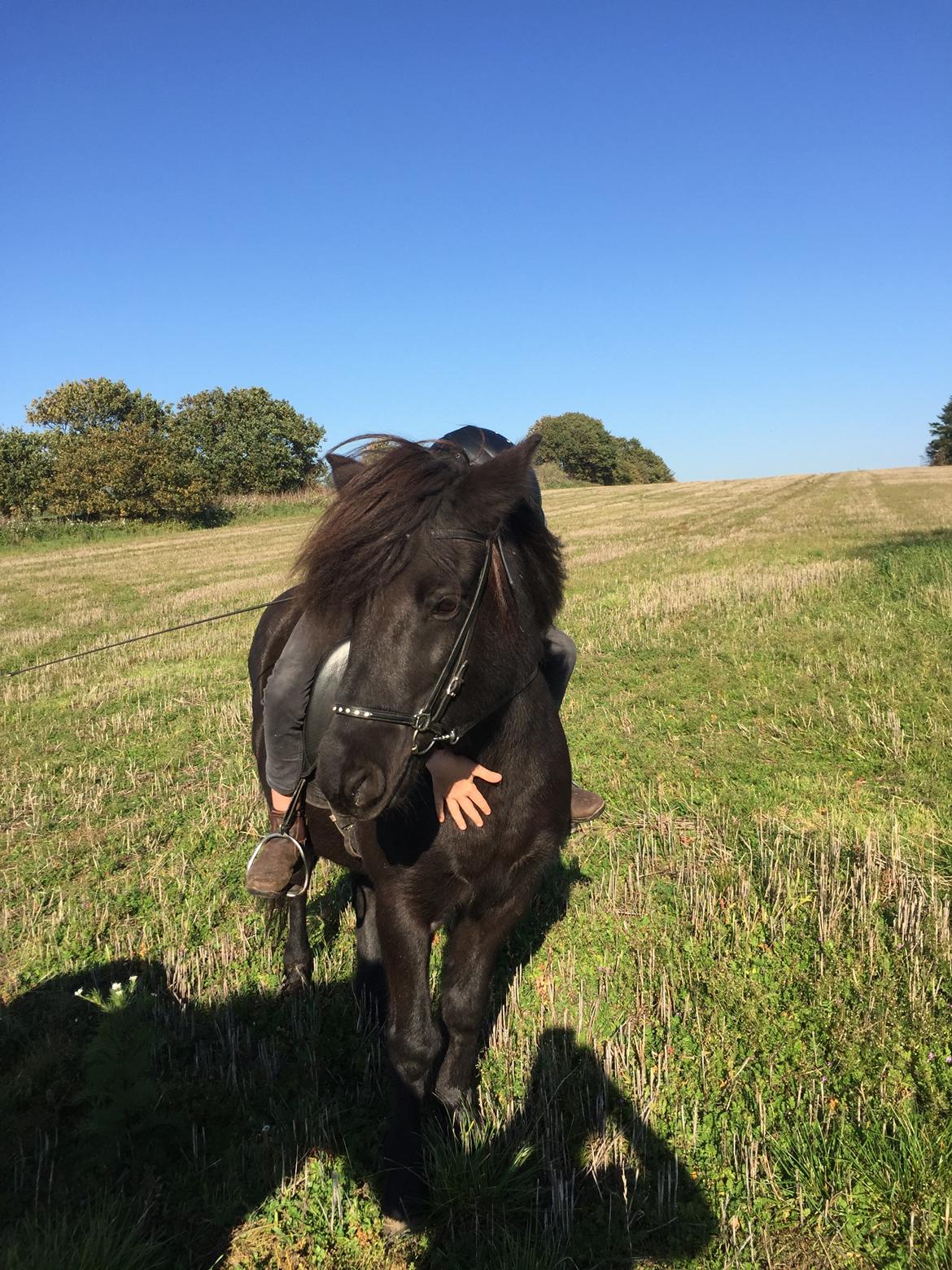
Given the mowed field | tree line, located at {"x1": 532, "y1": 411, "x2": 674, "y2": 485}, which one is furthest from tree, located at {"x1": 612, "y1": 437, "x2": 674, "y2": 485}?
the mowed field

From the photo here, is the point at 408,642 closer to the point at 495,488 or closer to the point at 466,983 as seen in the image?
the point at 495,488

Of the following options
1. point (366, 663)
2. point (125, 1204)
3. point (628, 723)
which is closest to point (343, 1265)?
point (125, 1204)

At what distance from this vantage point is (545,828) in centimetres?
317

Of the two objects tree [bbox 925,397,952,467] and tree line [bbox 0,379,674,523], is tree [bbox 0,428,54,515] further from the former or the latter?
tree [bbox 925,397,952,467]

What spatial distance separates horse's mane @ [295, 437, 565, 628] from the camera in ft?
8.45

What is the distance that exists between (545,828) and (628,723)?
4.80 meters

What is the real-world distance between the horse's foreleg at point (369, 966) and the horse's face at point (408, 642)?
1650 millimetres

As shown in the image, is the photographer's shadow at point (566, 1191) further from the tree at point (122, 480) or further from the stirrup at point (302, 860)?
the tree at point (122, 480)

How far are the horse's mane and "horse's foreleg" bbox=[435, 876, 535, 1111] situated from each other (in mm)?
1457

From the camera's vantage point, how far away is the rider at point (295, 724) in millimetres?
2920

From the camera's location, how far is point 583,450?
103312 millimetres

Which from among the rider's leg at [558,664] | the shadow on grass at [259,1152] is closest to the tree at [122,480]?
the rider's leg at [558,664]

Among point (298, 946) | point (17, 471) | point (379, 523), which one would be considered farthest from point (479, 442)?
point (17, 471)

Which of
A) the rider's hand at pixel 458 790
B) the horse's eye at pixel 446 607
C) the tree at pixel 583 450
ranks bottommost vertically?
the rider's hand at pixel 458 790
